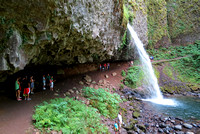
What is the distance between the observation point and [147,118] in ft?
33.6

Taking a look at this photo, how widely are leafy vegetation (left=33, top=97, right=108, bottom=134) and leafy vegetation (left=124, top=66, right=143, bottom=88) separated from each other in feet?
29.7

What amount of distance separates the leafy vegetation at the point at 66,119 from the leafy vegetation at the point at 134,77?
904cm

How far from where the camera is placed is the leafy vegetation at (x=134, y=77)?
16375mm

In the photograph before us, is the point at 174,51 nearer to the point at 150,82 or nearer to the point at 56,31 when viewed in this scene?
the point at 150,82

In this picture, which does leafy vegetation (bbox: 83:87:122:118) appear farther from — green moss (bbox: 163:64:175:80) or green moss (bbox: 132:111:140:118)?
green moss (bbox: 163:64:175:80)

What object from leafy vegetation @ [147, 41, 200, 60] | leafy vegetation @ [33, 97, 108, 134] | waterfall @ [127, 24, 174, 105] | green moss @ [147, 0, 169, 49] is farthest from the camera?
green moss @ [147, 0, 169, 49]

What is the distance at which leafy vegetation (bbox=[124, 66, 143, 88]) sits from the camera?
1638 centimetres

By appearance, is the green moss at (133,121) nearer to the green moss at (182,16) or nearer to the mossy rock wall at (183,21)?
the mossy rock wall at (183,21)

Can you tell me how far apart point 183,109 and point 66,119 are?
11159 millimetres

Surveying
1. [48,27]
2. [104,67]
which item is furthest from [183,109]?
[48,27]

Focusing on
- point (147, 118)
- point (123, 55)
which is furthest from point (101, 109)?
point (123, 55)

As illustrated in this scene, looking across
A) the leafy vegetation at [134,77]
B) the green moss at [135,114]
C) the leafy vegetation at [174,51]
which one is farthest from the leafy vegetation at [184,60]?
the green moss at [135,114]

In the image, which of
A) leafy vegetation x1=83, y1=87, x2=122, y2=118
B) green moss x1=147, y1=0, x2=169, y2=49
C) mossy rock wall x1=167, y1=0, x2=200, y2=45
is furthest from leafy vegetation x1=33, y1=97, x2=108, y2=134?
mossy rock wall x1=167, y1=0, x2=200, y2=45

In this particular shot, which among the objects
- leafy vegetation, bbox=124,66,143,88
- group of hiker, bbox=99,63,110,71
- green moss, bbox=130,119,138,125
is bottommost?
green moss, bbox=130,119,138,125
